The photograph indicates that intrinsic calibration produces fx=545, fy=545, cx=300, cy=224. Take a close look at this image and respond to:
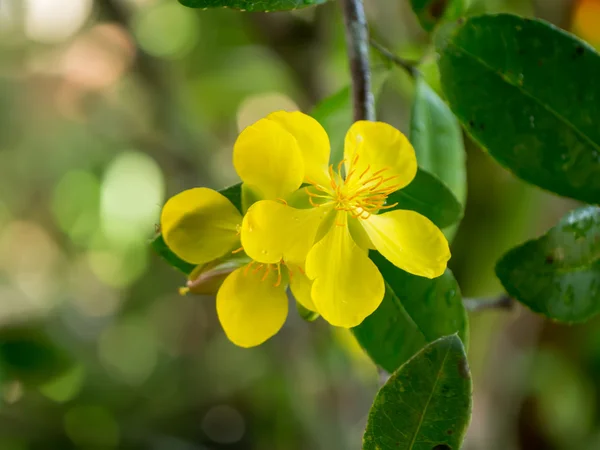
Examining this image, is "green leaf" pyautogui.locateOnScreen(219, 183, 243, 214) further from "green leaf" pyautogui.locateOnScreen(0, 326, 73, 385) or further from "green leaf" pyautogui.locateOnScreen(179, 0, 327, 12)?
"green leaf" pyautogui.locateOnScreen(0, 326, 73, 385)

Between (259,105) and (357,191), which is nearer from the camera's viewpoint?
(357,191)

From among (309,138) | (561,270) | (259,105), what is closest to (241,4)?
(309,138)

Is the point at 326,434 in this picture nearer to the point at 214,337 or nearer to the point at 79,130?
the point at 214,337

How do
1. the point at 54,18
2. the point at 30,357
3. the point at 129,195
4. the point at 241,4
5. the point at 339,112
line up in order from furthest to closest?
the point at 54,18
the point at 129,195
the point at 30,357
the point at 339,112
the point at 241,4

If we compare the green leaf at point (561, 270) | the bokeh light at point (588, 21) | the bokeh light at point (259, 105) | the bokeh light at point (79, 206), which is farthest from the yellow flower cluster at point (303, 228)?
the bokeh light at point (79, 206)

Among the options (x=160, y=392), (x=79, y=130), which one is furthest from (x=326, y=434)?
(x=79, y=130)

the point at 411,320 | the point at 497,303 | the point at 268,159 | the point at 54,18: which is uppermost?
the point at 268,159

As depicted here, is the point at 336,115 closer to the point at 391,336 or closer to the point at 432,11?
the point at 432,11
